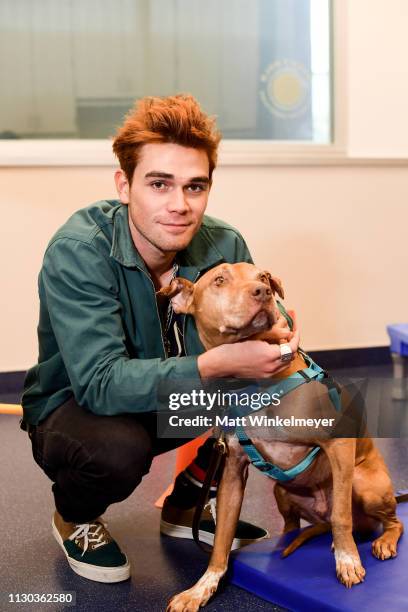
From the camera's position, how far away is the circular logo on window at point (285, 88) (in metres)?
4.30

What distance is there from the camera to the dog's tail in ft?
6.87

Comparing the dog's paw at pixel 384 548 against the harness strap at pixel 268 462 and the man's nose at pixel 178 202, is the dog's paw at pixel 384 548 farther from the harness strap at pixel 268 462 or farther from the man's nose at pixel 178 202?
the man's nose at pixel 178 202

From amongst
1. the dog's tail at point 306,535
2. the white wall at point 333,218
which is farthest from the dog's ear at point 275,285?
Result: the white wall at point 333,218

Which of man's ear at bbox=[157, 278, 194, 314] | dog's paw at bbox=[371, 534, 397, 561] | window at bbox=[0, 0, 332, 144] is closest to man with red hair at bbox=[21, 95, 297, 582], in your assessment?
man's ear at bbox=[157, 278, 194, 314]

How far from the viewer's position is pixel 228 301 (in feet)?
6.29

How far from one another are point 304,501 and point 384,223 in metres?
2.71

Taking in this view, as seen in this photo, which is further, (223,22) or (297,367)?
(223,22)

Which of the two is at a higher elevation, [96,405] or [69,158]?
[69,158]

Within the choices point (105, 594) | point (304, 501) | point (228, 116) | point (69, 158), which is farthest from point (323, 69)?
point (105, 594)

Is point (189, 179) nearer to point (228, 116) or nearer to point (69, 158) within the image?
point (69, 158)

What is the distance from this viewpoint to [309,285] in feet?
14.5

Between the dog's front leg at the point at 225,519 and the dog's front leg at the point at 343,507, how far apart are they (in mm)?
245

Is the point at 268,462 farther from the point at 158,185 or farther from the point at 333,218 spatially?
the point at 333,218

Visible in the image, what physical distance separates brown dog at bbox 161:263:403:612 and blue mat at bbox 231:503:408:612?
3 centimetres
